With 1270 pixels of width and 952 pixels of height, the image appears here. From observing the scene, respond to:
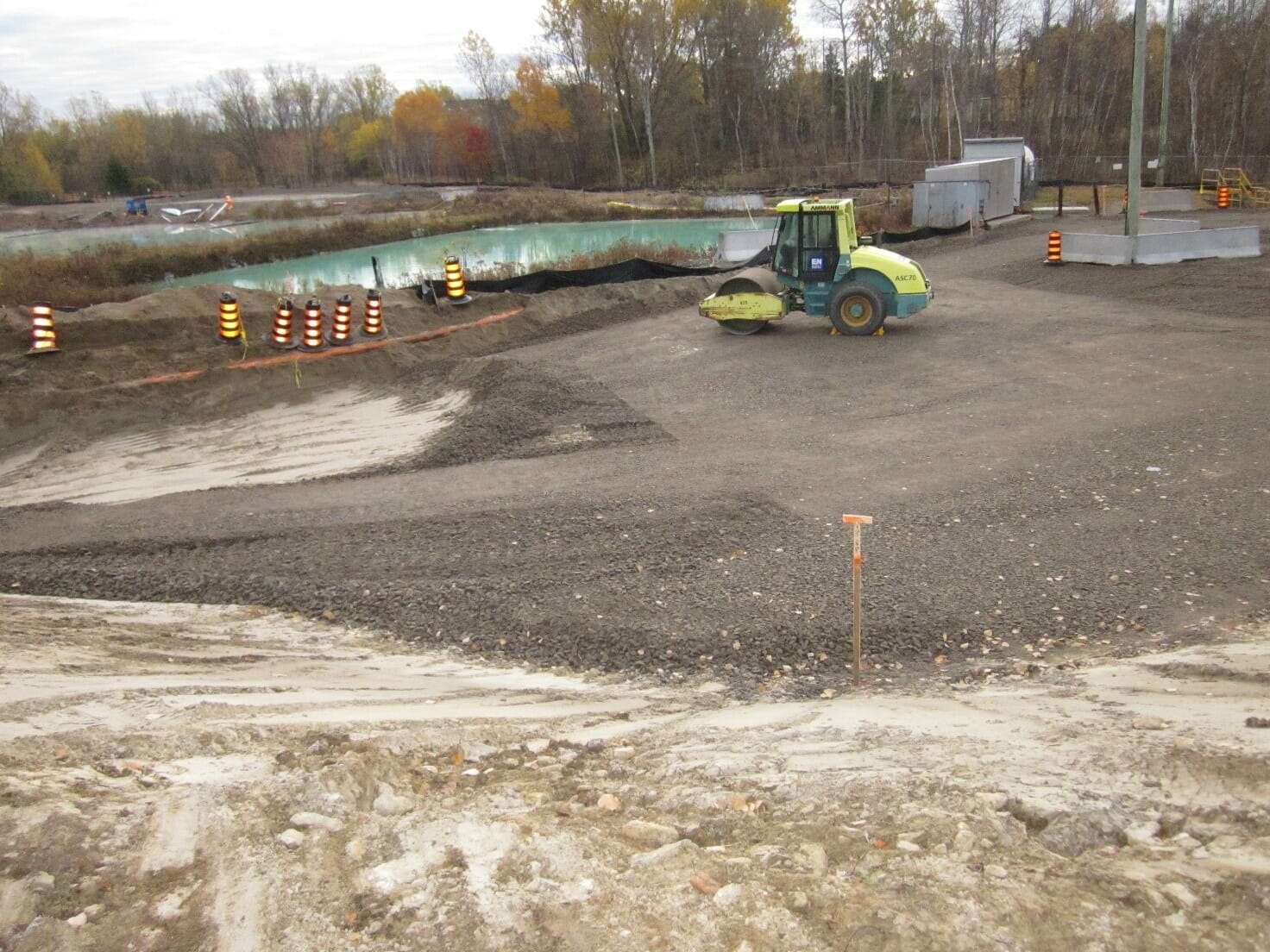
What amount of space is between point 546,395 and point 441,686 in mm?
7778

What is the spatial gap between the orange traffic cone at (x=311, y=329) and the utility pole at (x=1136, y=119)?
16.9 m

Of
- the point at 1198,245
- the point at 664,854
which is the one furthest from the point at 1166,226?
the point at 664,854

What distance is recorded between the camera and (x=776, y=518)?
955 cm

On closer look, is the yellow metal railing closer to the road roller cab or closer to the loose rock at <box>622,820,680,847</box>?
the road roller cab

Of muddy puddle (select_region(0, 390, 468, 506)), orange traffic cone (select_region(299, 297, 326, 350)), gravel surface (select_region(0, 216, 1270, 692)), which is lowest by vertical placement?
gravel surface (select_region(0, 216, 1270, 692))

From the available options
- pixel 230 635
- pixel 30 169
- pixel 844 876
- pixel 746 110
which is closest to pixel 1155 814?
pixel 844 876

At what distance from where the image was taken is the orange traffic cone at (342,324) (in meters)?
17.7

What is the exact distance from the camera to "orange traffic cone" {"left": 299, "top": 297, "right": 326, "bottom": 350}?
1747 cm

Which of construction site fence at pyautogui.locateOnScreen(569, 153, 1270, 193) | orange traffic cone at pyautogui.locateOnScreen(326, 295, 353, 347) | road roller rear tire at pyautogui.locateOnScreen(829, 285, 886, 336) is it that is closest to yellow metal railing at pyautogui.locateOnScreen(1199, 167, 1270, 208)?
construction site fence at pyautogui.locateOnScreen(569, 153, 1270, 193)

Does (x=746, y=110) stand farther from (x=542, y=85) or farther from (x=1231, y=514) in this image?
(x=1231, y=514)

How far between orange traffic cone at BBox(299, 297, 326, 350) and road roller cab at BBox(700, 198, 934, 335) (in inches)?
284

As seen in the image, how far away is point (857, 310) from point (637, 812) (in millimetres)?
13910

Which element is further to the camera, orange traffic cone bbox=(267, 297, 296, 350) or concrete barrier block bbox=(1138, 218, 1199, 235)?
concrete barrier block bbox=(1138, 218, 1199, 235)

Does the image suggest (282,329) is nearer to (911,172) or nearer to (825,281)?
(825,281)
